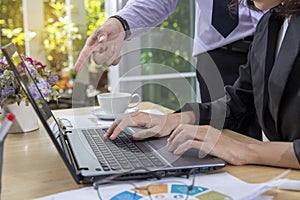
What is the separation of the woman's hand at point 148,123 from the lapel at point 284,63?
25cm

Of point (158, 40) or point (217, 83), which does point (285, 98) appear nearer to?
point (217, 83)

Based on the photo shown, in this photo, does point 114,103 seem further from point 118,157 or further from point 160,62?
point 160,62

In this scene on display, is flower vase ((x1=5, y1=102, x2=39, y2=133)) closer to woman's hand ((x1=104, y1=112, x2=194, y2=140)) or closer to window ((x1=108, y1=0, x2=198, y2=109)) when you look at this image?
woman's hand ((x1=104, y1=112, x2=194, y2=140))

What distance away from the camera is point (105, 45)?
5.21ft

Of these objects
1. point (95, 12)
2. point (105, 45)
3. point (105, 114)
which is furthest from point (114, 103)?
point (95, 12)

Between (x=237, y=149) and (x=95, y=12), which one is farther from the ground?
(x=95, y=12)

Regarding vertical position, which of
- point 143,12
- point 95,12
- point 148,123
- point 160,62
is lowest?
point 160,62

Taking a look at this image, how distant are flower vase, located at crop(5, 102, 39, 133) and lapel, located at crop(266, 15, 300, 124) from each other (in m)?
0.78

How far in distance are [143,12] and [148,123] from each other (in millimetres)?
626

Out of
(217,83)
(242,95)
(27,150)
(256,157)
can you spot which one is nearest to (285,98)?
(242,95)

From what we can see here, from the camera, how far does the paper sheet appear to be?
884 mm

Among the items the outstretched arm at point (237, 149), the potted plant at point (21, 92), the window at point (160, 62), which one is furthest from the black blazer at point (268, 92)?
the window at point (160, 62)

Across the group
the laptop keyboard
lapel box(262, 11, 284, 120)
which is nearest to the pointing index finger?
the laptop keyboard

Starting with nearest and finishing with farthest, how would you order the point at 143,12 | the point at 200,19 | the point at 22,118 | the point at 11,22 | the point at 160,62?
the point at 22,118
the point at 143,12
the point at 200,19
the point at 160,62
the point at 11,22
